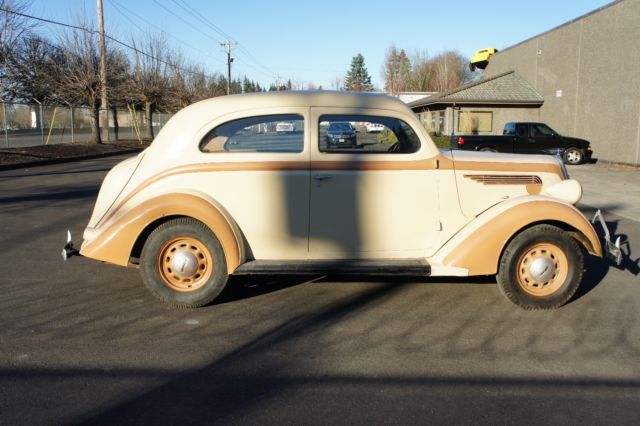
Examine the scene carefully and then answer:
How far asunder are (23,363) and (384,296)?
3150mm

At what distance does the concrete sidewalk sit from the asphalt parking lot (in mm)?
5318

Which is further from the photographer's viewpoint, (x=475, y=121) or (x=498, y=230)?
(x=475, y=121)

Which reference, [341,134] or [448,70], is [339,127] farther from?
[448,70]

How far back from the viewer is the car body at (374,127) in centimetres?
536

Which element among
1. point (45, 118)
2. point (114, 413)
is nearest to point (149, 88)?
point (45, 118)

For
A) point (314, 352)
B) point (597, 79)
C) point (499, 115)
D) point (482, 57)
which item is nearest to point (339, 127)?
point (314, 352)

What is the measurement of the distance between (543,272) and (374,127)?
204 cm

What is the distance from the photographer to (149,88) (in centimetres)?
3569

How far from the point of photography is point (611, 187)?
48.1ft

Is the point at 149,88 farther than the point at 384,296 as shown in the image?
Yes

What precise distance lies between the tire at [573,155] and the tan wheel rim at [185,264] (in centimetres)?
1952

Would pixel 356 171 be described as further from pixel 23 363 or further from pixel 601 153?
pixel 601 153

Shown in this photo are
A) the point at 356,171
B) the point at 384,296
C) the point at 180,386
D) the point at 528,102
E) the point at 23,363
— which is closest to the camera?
the point at 180,386

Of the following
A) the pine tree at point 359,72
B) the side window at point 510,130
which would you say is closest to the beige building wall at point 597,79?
the side window at point 510,130
